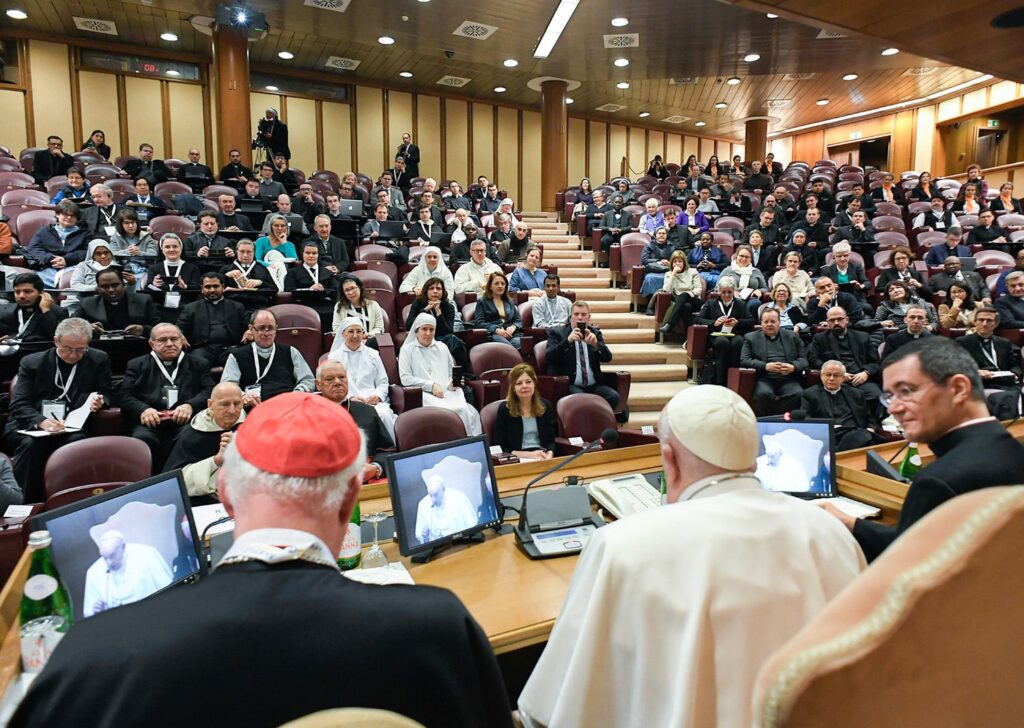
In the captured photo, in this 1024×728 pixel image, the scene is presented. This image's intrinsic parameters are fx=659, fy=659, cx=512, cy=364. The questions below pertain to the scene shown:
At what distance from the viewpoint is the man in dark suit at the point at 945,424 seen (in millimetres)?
1581

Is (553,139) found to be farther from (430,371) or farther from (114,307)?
(114,307)

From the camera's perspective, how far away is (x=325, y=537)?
944mm

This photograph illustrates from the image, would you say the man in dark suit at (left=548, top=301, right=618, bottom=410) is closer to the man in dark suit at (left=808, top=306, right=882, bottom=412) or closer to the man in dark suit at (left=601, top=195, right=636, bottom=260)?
the man in dark suit at (left=808, top=306, right=882, bottom=412)

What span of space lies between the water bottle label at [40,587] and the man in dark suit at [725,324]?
215 inches

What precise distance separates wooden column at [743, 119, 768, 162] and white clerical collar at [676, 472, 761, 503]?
57.8 ft

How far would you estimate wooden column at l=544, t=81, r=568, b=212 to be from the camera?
44.4ft

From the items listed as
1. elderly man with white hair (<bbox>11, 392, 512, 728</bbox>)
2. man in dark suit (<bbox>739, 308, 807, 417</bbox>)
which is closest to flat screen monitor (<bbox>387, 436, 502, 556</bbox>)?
elderly man with white hair (<bbox>11, 392, 512, 728</bbox>)

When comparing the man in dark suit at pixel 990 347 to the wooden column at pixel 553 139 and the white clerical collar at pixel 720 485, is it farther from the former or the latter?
the wooden column at pixel 553 139

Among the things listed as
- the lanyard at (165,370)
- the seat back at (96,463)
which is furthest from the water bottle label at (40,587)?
the lanyard at (165,370)

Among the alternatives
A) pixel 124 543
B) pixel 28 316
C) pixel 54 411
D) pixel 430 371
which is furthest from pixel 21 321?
pixel 124 543

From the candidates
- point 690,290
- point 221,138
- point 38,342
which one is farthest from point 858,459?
point 221,138

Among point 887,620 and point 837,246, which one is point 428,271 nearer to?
point 837,246

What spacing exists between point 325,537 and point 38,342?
476 centimetres

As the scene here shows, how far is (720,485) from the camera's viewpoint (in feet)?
4.47
